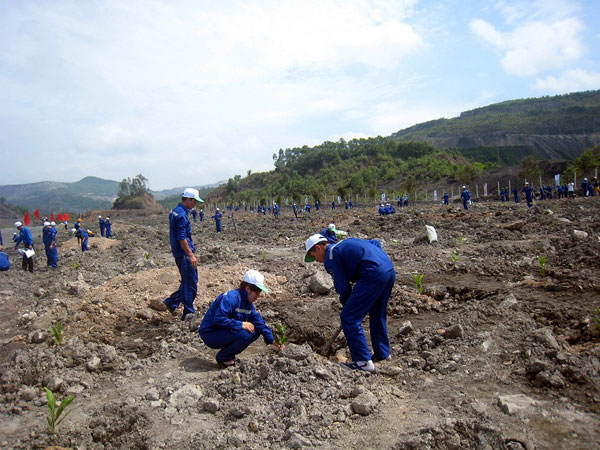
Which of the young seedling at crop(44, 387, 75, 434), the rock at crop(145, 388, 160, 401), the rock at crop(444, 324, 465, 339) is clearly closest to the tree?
the rock at crop(444, 324, 465, 339)

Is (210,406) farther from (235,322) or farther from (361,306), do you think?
(361,306)

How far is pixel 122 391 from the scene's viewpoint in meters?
4.07

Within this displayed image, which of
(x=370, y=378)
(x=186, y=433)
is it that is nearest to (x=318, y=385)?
(x=370, y=378)

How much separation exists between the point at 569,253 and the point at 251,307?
6.76 meters

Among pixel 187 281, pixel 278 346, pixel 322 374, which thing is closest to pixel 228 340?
pixel 278 346

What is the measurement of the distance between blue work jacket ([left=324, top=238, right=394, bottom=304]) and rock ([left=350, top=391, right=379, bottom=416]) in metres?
1.01

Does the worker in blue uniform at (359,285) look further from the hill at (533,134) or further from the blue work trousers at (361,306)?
the hill at (533,134)

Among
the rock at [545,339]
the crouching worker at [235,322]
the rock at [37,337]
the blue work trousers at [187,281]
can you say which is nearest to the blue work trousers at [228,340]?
the crouching worker at [235,322]

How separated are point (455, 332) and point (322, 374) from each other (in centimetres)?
162

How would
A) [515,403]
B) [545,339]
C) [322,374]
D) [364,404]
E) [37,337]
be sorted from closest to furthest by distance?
[515,403] < [364,404] < [322,374] < [545,339] < [37,337]

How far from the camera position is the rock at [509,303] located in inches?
199

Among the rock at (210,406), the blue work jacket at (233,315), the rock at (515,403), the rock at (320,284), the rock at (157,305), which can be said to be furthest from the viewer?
the rock at (320,284)

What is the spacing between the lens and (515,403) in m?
2.94

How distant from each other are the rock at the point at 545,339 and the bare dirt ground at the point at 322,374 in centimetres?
2
